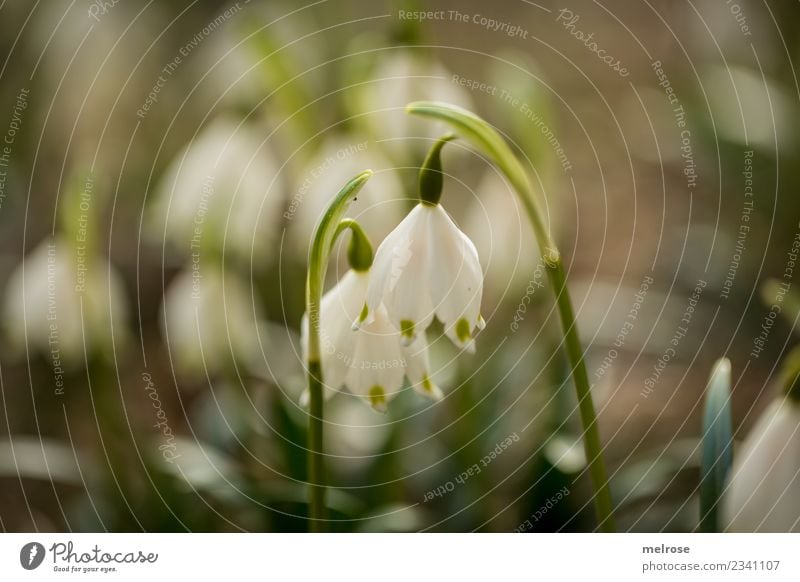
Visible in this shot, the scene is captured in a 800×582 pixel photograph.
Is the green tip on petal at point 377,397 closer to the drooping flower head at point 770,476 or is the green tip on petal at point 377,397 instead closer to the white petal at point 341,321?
the white petal at point 341,321

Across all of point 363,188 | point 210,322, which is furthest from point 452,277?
point 210,322

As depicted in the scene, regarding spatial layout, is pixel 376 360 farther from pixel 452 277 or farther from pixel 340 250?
pixel 340 250

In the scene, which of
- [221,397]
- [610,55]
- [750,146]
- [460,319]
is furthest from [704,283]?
[221,397]

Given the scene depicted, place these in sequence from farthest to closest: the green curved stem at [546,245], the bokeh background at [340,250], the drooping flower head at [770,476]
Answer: the bokeh background at [340,250], the drooping flower head at [770,476], the green curved stem at [546,245]

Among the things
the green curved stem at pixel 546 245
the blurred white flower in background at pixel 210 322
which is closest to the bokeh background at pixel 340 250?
the blurred white flower in background at pixel 210 322

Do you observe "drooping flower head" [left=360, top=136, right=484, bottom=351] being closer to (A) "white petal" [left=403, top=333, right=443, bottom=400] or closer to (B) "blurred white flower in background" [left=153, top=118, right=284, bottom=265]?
(A) "white petal" [left=403, top=333, right=443, bottom=400]

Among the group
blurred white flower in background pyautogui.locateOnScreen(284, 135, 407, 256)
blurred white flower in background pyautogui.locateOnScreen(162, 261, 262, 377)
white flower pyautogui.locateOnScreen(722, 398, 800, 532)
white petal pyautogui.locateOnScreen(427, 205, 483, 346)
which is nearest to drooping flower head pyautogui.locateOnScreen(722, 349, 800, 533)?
white flower pyautogui.locateOnScreen(722, 398, 800, 532)
